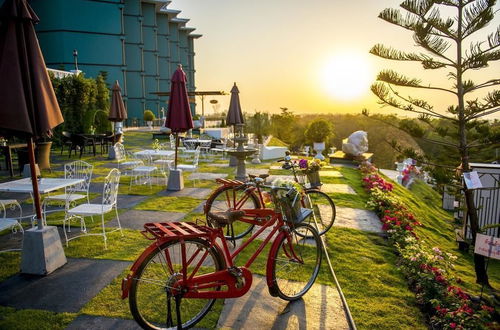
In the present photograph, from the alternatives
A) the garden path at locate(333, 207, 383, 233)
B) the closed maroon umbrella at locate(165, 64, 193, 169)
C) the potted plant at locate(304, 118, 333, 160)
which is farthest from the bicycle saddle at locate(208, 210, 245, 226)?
the potted plant at locate(304, 118, 333, 160)

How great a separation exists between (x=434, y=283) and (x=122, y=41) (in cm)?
3277

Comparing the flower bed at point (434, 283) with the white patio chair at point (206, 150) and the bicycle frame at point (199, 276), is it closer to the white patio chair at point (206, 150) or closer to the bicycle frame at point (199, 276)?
the bicycle frame at point (199, 276)

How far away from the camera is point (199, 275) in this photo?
3283mm

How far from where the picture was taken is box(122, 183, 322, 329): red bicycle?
262cm

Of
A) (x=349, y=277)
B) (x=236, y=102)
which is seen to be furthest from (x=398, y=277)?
(x=236, y=102)

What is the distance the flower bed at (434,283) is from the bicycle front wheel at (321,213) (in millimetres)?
997

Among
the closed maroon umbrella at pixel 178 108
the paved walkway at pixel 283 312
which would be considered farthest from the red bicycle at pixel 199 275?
the closed maroon umbrella at pixel 178 108

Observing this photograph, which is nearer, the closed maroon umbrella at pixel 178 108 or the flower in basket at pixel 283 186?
the flower in basket at pixel 283 186

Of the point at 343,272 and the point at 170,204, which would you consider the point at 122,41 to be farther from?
the point at 343,272

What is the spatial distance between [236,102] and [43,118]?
7.84 m

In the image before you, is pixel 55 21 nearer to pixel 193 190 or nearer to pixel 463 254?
pixel 193 190

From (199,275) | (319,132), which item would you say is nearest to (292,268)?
(199,275)

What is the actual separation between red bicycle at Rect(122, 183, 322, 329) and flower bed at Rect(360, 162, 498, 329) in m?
1.24

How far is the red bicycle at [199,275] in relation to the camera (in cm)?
262
